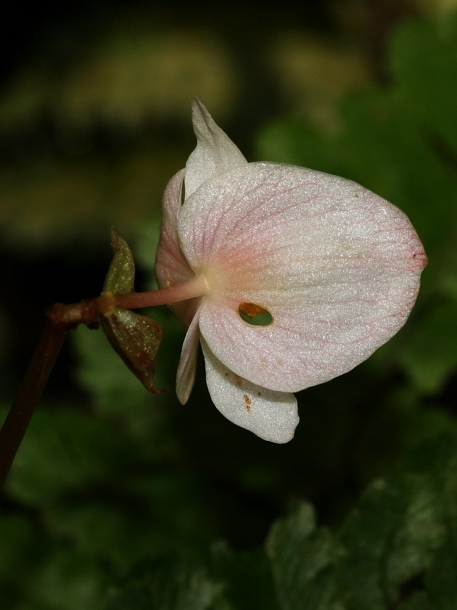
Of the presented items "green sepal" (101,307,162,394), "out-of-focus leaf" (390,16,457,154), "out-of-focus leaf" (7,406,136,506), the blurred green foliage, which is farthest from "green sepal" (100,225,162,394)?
"out-of-focus leaf" (390,16,457,154)

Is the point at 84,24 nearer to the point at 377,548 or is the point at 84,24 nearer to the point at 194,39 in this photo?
the point at 194,39

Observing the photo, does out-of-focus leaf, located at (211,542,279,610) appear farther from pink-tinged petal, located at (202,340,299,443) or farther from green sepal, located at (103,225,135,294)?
green sepal, located at (103,225,135,294)

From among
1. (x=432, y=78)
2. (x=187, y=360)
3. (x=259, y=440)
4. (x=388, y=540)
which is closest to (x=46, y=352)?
(x=187, y=360)

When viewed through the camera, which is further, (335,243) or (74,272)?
(74,272)

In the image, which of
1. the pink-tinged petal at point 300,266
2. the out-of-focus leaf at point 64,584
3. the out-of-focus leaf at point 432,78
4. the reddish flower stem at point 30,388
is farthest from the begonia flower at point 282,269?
the out-of-focus leaf at point 432,78

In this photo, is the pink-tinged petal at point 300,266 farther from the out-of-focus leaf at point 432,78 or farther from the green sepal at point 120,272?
the out-of-focus leaf at point 432,78

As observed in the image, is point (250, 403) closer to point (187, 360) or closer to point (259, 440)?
point (187, 360)

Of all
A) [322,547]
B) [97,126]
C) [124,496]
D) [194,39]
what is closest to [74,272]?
[97,126]
